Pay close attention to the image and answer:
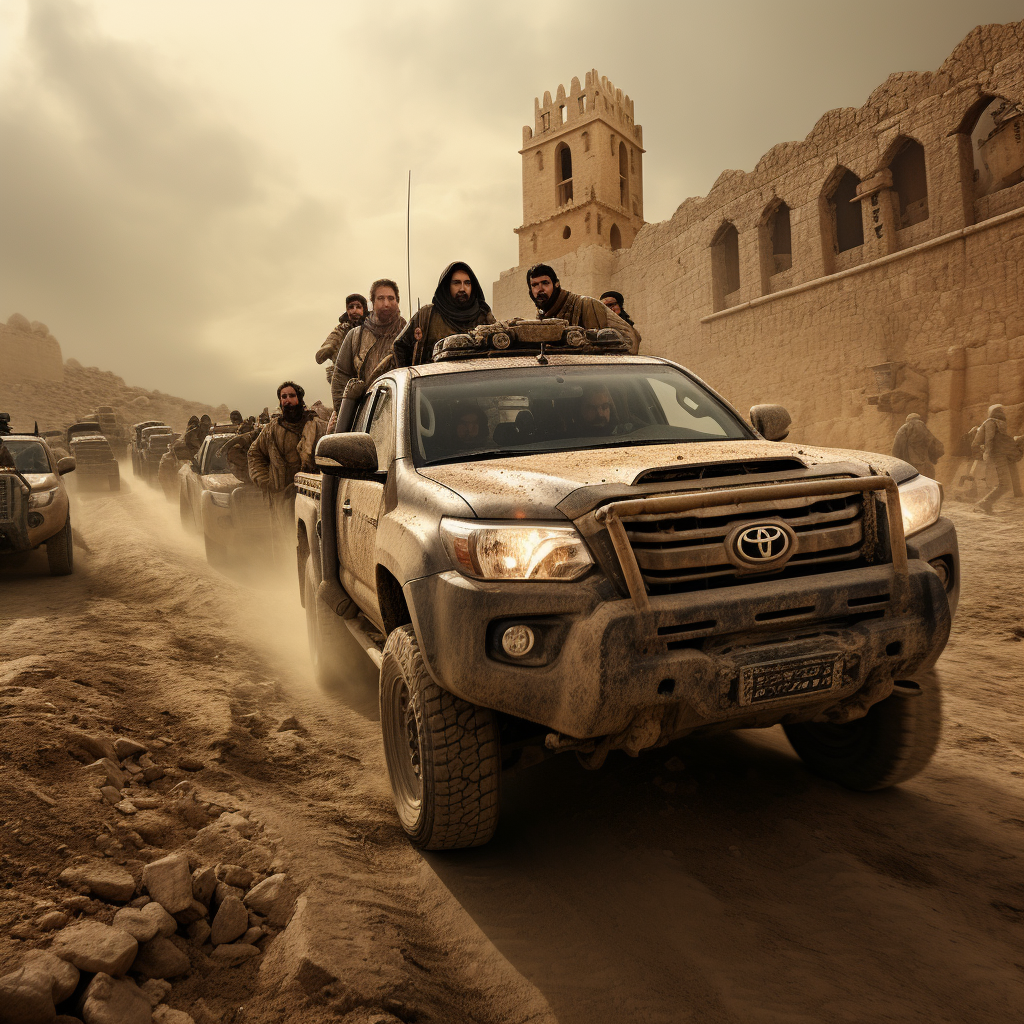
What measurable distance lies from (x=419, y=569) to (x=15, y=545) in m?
7.70

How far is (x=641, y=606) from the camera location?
2.18 metres

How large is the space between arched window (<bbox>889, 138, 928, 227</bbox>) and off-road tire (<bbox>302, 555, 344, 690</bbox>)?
18127mm

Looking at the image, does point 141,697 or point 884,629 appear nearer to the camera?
point 884,629

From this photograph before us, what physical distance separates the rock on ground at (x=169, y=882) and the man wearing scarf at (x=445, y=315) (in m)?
3.74

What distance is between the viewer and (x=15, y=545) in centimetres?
820

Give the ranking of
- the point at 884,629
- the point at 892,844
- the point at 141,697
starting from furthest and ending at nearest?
the point at 141,697 → the point at 892,844 → the point at 884,629

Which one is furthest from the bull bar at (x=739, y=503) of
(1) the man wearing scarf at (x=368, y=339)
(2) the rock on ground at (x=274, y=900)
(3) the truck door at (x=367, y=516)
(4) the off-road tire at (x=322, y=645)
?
(1) the man wearing scarf at (x=368, y=339)

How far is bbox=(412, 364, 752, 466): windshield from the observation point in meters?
3.24

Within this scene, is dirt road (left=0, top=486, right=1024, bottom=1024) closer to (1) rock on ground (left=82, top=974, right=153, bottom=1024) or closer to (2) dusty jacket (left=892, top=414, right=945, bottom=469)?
(1) rock on ground (left=82, top=974, right=153, bottom=1024)

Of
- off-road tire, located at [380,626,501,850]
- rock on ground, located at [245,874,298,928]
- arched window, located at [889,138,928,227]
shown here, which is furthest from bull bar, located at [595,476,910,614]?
arched window, located at [889,138,928,227]

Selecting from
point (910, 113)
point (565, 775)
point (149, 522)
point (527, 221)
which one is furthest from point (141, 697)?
point (527, 221)

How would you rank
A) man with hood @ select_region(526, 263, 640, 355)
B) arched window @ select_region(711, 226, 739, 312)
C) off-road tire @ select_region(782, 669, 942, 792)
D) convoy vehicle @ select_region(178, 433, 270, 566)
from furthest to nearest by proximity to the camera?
1. arched window @ select_region(711, 226, 739, 312)
2. convoy vehicle @ select_region(178, 433, 270, 566)
3. man with hood @ select_region(526, 263, 640, 355)
4. off-road tire @ select_region(782, 669, 942, 792)

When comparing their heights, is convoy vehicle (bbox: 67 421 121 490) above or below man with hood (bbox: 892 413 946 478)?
above

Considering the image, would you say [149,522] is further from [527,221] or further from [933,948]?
[527,221]
